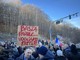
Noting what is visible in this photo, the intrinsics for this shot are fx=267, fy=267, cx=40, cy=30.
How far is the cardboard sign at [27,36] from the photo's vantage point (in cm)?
786

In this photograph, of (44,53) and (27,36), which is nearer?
(44,53)

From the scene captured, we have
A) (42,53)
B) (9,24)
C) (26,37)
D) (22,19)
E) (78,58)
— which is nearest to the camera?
(42,53)

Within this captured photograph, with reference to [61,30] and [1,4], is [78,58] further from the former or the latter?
[61,30]

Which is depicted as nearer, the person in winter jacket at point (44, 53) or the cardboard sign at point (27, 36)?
the person in winter jacket at point (44, 53)

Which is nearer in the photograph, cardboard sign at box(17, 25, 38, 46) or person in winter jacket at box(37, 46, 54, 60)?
person in winter jacket at box(37, 46, 54, 60)

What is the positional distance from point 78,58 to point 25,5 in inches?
2452

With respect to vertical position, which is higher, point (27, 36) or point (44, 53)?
point (27, 36)

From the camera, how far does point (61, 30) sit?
7162 cm

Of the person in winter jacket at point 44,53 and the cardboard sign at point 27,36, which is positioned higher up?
the cardboard sign at point 27,36

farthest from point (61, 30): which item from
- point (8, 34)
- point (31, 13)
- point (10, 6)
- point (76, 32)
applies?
point (8, 34)

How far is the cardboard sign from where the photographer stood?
7.86 meters

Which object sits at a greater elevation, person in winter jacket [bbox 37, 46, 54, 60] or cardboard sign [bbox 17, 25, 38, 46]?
cardboard sign [bbox 17, 25, 38, 46]

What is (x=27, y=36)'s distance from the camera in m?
7.94

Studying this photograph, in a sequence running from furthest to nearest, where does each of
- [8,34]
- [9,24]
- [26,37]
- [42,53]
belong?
1. [9,24]
2. [8,34]
3. [26,37]
4. [42,53]
